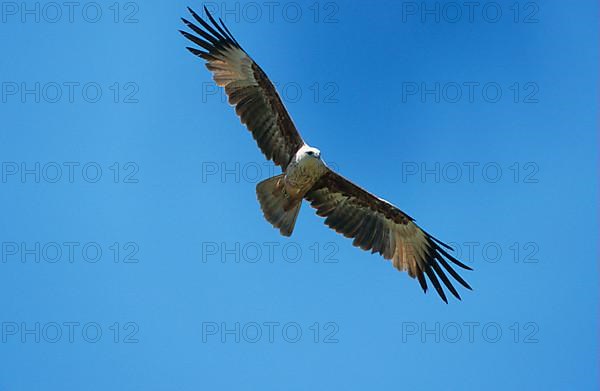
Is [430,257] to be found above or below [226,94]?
below

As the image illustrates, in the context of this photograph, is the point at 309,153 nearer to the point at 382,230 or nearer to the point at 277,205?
the point at 277,205

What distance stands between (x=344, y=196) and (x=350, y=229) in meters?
0.39

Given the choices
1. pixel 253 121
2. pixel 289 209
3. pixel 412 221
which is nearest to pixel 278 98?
pixel 253 121

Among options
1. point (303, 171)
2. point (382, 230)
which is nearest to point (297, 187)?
point (303, 171)

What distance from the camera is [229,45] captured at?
12469 mm

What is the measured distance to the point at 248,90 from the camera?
12422mm

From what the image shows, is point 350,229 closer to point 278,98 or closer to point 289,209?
point 289,209

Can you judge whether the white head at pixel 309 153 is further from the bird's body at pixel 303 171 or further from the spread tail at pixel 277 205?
the spread tail at pixel 277 205

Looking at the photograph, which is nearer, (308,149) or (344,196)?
(308,149)

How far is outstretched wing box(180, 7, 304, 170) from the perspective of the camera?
12.4 meters

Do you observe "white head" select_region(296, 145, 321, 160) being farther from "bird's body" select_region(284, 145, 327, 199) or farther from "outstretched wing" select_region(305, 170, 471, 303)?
"outstretched wing" select_region(305, 170, 471, 303)

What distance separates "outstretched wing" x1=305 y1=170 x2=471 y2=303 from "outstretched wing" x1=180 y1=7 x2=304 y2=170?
645mm

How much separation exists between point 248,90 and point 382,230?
221 cm

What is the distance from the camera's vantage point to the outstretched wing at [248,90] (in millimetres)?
12383
